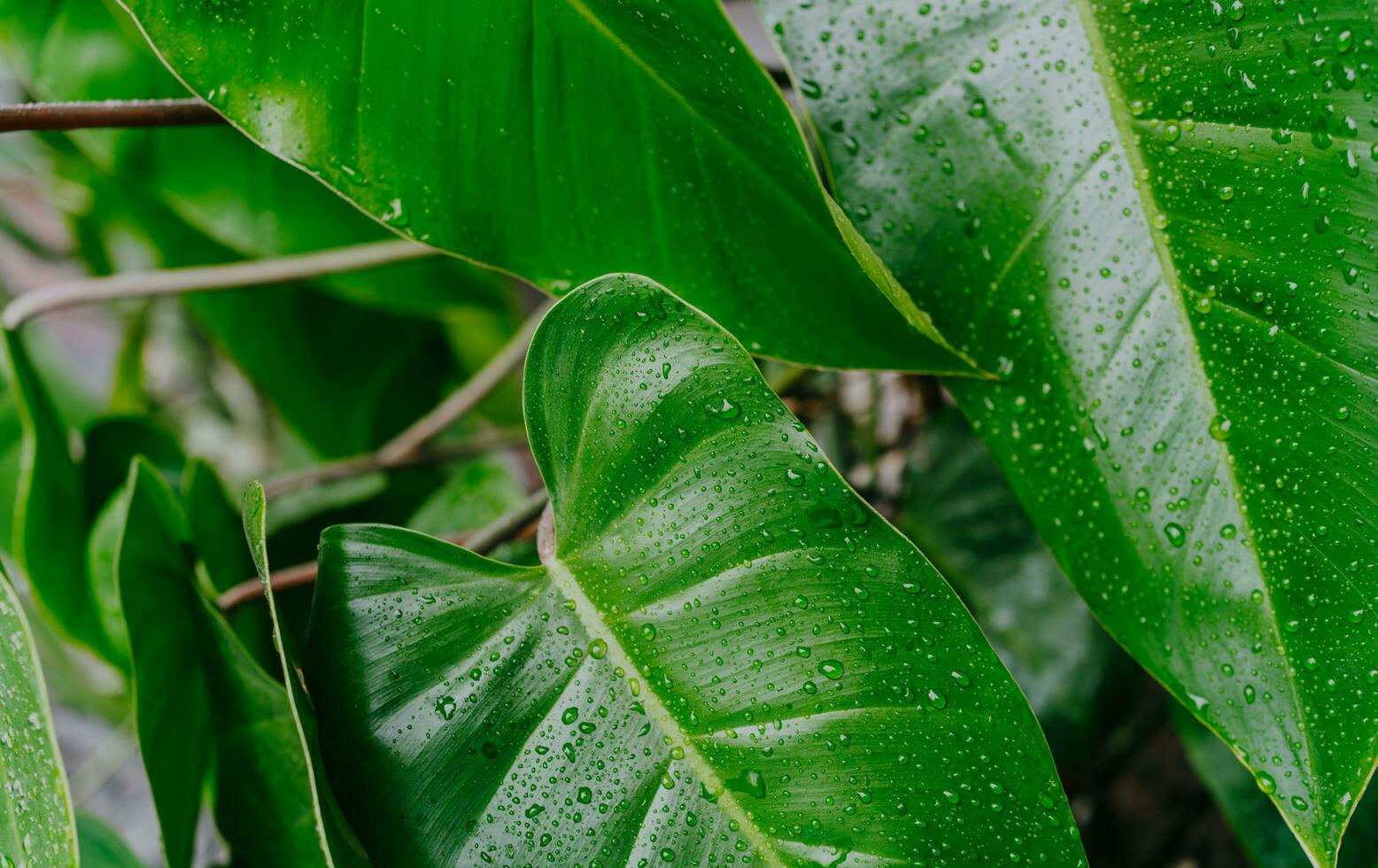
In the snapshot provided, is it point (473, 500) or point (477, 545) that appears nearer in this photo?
point (477, 545)

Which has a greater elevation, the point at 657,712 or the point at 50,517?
the point at 657,712

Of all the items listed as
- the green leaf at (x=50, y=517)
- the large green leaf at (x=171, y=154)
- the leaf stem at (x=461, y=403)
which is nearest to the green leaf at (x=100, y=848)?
the green leaf at (x=50, y=517)

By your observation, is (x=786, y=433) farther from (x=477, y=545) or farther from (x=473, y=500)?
(x=473, y=500)

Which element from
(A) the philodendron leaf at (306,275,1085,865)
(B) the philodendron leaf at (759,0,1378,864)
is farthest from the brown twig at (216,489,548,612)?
(B) the philodendron leaf at (759,0,1378,864)

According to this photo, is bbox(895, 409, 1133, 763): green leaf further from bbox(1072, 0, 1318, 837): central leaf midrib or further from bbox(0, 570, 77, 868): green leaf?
Answer: bbox(0, 570, 77, 868): green leaf

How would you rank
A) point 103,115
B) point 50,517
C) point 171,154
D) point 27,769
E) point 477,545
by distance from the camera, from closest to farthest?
point 27,769
point 103,115
point 477,545
point 50,517
point 171,154

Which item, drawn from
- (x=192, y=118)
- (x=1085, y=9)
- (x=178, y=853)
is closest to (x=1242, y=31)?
(x=1085, y=9)

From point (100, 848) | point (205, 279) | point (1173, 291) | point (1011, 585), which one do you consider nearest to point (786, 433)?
point (1173, 291)

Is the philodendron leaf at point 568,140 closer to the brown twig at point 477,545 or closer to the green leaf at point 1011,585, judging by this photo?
the brown twig at point 477,545

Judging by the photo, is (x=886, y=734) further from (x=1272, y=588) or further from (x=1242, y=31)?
(x=1242, y=31)
